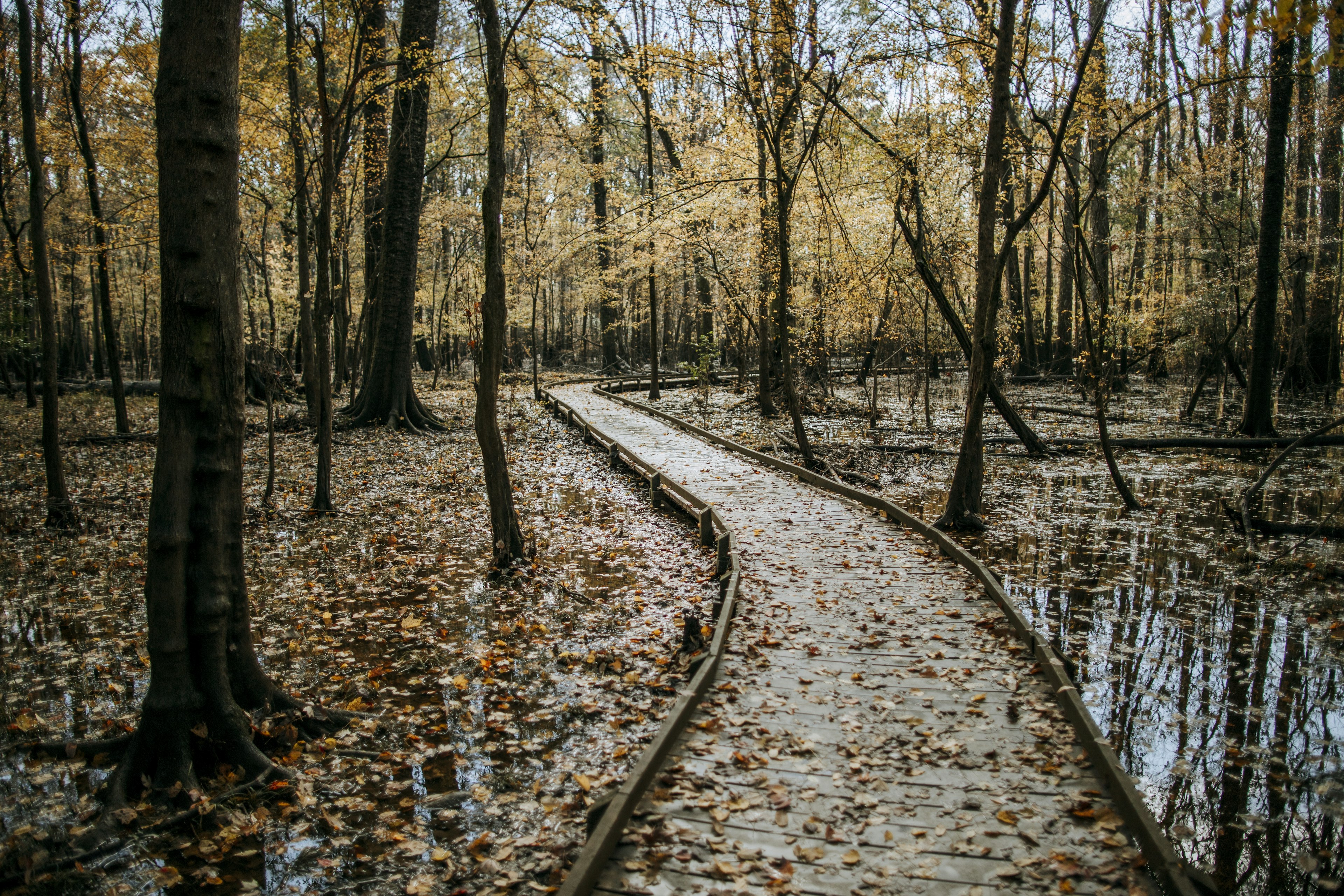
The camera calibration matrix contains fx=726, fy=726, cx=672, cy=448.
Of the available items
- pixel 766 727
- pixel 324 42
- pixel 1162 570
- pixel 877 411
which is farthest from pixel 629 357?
pixel 766 727

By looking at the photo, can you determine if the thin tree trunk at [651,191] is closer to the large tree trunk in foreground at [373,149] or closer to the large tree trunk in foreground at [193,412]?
the large tree trunk in foreground at [373,149]

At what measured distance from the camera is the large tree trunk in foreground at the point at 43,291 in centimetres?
851

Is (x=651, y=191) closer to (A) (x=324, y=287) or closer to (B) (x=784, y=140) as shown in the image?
(B) (x=784, y=140)

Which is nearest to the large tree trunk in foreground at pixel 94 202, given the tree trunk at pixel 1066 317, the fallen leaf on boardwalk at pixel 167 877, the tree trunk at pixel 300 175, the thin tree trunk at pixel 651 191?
the tree trunk at pixel 300 175

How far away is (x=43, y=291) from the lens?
349 inches

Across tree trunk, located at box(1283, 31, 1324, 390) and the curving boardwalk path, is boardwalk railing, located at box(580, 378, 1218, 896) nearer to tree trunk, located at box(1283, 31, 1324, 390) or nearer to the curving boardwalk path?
the curving boardwalk path

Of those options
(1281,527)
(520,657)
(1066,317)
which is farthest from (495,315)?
(1066,317)

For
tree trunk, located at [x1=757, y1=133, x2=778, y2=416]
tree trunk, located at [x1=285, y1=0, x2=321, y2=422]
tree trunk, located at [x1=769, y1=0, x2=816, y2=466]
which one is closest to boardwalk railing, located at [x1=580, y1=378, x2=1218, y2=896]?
tree trunk, located at [x1=769, y1=0, x2=816, y2=466]

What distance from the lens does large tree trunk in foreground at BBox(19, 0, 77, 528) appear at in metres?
8.51

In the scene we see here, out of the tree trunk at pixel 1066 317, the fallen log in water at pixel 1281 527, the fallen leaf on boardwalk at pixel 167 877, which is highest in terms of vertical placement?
the tree trunk at pixel 1066 317

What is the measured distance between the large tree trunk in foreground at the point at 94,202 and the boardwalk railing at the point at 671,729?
41.2ft

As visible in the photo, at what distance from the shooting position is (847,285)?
579 inches

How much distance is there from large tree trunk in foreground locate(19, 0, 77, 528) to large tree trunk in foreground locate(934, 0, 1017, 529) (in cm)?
1085

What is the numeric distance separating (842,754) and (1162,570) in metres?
5.52
